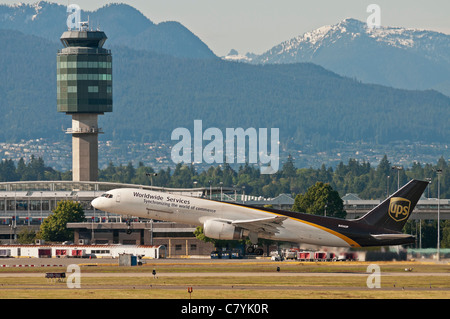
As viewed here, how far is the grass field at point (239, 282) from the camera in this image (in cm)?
9725

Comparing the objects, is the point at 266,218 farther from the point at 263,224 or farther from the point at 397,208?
the point at 397,208

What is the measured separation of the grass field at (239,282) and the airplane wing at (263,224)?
17.3 feet

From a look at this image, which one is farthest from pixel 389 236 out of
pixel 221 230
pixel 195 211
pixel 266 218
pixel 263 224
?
pixel 195 211

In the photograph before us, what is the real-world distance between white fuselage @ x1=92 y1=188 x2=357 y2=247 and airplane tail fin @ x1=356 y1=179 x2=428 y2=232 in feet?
13.7

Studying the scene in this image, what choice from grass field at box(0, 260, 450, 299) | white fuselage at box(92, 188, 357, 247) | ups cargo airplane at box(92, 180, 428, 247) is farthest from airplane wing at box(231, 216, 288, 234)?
grass field at box(0, 260, 450, 299)

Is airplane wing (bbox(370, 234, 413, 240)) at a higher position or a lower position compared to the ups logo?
lower

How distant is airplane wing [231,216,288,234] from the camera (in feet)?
393

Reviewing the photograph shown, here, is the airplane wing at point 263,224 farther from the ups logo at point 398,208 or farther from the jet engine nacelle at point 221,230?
the ups logo at point 398,208

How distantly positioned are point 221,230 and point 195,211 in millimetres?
3683

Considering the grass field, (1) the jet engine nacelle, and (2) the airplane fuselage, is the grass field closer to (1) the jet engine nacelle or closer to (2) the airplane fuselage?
(2) the airplane fuselage

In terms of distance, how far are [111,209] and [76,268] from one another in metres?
23.1

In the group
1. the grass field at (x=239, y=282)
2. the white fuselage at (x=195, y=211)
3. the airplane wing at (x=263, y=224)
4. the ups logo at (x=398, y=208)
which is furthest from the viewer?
the ups logo at (x=398, y=208)

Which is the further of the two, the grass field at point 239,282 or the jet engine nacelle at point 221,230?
the jet engine nacelle at point 221,230

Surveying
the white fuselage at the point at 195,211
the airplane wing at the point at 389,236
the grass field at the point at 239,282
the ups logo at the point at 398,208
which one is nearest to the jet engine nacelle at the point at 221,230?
the white fuselage at the point at 195,211
